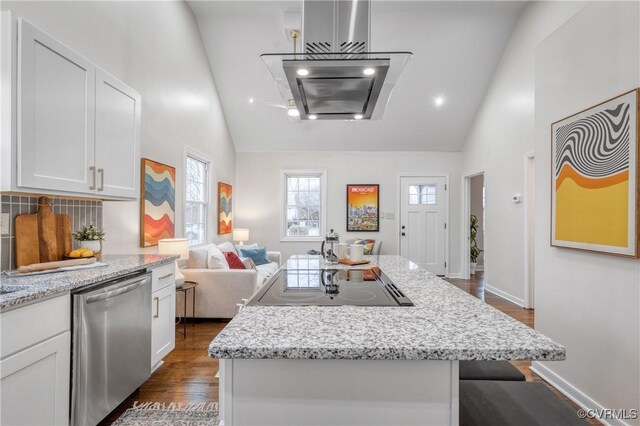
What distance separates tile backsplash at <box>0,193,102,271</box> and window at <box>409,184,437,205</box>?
529cm

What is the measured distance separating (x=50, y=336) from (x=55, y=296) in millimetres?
174

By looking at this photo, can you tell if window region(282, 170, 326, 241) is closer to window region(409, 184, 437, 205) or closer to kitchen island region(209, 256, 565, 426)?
window region(409, 184, 437, 205)

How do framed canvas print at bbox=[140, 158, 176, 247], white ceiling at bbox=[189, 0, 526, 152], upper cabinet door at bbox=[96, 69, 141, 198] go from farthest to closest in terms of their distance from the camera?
white ceiling at bbox=[189, 0, 526, 152]
framed canvas print at bbox=[140, 158, 176, 247]
upper cabinet door at bbox=[96, 69, 141, 198]

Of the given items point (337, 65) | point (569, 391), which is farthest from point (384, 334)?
point (569, 391)

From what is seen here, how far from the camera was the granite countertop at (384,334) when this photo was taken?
2.67 feet

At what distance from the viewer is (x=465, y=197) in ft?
20.3

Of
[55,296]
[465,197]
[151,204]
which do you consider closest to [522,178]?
[465,197]

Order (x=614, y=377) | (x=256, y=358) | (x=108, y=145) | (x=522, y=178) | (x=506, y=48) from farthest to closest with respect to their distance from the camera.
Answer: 1. (x=506, y=48)
2. (x=522, y=178)
3. (x=108, y=145)
4. (x=614, y=377)
5. (x=256, y=358)

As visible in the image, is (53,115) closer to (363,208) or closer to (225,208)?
(225,208)

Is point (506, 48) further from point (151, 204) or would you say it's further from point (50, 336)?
point (50, 336)

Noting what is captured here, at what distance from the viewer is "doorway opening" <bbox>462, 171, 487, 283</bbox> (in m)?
6.04

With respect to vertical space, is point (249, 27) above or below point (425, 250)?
above

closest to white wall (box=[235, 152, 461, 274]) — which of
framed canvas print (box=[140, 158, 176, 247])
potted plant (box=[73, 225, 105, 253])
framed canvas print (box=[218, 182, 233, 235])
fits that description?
framed canvas print (box=[218, 182, 233, 235])

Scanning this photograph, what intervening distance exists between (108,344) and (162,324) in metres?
0.72
